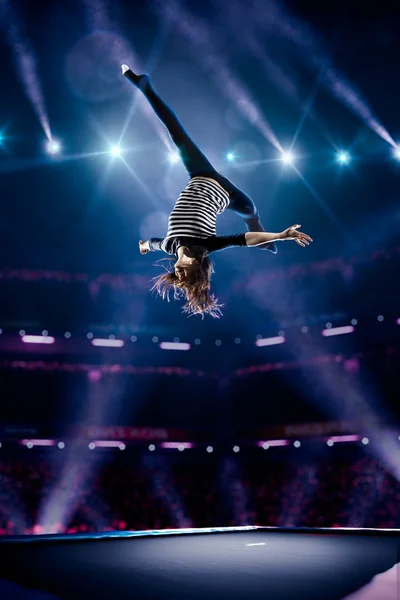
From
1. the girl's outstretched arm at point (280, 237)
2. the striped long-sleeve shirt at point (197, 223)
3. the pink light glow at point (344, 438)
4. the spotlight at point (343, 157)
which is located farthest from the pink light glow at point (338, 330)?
the girl's outstretched arm at point (280, 237)

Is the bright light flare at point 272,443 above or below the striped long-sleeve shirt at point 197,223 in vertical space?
above

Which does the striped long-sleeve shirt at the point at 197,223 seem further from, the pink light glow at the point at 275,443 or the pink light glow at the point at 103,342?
the pink light glow at the point at 275,443

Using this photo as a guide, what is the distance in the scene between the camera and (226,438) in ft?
45.2

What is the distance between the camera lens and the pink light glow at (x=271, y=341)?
13672 mm

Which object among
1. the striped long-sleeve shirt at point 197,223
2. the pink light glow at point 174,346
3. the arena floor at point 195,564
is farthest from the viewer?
the pink light glow at point 174,346

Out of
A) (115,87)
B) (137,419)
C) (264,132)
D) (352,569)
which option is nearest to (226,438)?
(137,419)

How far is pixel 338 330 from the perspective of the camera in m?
12.7

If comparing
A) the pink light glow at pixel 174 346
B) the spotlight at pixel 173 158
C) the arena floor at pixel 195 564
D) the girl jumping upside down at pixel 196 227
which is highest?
the spotlight at pixel 173 158

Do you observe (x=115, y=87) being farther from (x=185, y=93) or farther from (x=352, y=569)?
(x=352, y=569)

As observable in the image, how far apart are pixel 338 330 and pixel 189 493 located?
5305 mm

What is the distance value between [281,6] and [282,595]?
5.49m

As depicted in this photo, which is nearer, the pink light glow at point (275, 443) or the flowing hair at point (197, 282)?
the flowing hair at point (197, 282)

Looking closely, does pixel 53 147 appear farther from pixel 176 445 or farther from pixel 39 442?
pixel 176 445

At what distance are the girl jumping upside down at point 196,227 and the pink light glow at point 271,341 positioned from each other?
9.45m
